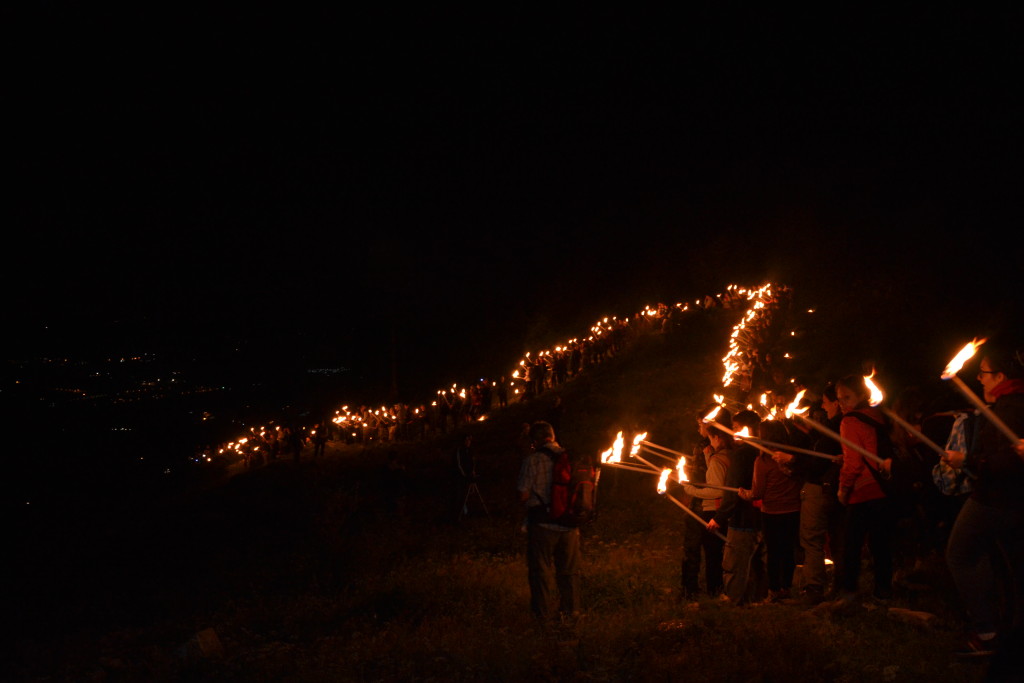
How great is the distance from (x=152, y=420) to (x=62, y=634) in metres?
45.4

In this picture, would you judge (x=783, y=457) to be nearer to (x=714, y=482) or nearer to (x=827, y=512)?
(x=827, y=512)

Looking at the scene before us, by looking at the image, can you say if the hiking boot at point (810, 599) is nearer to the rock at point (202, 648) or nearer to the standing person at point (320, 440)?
the rock at point (202, 648)

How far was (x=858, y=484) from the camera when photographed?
6020 millimetres

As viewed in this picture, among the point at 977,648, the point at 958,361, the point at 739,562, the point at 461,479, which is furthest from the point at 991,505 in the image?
the point at 461,479

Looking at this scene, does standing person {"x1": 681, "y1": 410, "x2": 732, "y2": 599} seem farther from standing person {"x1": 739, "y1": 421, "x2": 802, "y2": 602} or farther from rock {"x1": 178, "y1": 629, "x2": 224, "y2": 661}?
rock {"x1": 178, "y1": 629, "x2": 224, "y2": 661}

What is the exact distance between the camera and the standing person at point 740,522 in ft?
22.1

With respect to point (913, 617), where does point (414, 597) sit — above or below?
below

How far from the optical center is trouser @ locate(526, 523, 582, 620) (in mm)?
7016

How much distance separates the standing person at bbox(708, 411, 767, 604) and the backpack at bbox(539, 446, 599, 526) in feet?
4.12

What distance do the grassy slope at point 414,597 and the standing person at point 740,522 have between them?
36 cm

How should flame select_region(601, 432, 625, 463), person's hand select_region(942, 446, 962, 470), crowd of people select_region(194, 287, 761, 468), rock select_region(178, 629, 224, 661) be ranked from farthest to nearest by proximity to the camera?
crowd of people select_region(194, 287, 761, 468) → rock select_region(178, 629, 224, 661) → flame select_region(601, 432, 625, 463) → person's hand select_region(942, 446, 962, 470)

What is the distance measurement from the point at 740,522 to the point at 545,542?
1.87 metres

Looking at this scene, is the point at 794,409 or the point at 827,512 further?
the point at 794,409

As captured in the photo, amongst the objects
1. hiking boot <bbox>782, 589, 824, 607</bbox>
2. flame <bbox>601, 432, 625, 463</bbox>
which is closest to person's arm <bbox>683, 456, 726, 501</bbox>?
flame <bbox>601, 432, 625, 463</bbox>
